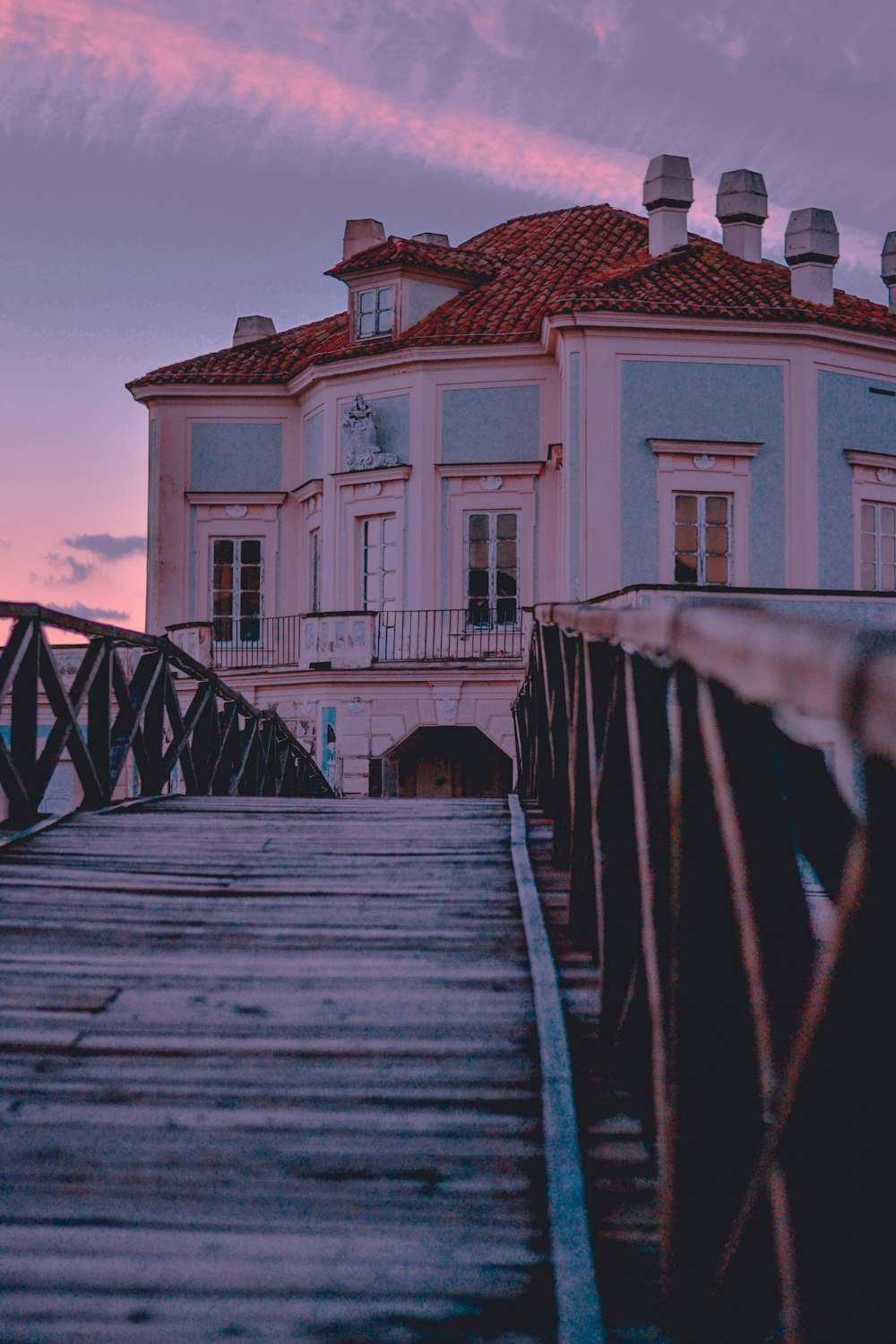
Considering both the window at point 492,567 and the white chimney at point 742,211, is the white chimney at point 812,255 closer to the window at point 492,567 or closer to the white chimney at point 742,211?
the white chimney at point 742,211

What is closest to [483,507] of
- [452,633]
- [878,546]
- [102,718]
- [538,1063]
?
[452,633]

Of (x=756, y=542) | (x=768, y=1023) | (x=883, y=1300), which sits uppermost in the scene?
(x=756, y=542)

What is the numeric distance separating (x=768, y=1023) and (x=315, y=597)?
931 inches

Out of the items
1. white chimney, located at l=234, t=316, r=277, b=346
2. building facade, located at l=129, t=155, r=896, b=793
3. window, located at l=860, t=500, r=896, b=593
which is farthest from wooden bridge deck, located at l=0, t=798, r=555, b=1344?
white chimney, located at l=234, t=316, r=277, b=346

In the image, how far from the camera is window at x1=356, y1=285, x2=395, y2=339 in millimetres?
24131

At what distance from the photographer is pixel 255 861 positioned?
5.57m

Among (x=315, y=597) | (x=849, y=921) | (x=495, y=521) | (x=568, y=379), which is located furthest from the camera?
(x=315, y=597)

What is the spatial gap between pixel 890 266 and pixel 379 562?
11.1m

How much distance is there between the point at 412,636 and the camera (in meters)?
22.7

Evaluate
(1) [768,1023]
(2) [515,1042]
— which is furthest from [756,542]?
(1) [768,1023]

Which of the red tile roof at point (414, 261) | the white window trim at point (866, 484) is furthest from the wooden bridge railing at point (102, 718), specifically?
the red tile roof at point (414, 261)

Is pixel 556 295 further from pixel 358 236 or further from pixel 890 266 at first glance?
pixel 890 266

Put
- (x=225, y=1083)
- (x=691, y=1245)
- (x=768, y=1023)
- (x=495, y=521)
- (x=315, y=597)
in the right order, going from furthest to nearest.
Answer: (x=315, y=597) < (x=495, y=521) < (x=225, y=1083) < (x=691, y=1245) < (x=768, y=1023)

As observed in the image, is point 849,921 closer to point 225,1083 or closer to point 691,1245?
point 691,1245
